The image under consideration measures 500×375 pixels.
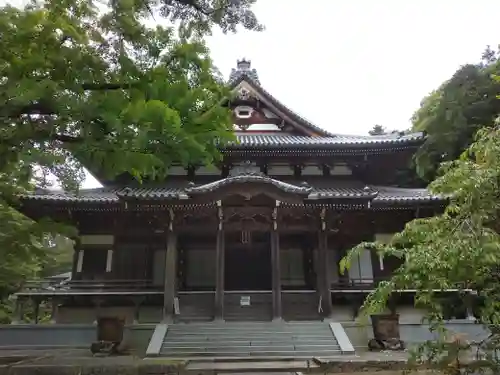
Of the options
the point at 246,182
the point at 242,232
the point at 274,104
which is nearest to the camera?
the point at 246,182

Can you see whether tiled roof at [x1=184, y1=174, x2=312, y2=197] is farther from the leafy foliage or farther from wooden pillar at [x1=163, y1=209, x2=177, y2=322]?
the leafy foliage

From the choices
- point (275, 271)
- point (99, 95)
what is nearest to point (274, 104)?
point (275, 271)

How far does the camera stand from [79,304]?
14.3 metres

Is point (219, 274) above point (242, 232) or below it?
below

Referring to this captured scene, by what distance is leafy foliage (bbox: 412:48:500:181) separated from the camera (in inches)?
815

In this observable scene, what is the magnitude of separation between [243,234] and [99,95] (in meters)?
10.2

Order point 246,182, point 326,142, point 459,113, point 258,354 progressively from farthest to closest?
point 459,113, point 326,142, point 246,182, point 258,354

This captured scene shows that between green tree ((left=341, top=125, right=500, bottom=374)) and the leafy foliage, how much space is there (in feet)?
61.7

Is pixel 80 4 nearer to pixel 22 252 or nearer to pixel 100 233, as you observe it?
pixel 22 252

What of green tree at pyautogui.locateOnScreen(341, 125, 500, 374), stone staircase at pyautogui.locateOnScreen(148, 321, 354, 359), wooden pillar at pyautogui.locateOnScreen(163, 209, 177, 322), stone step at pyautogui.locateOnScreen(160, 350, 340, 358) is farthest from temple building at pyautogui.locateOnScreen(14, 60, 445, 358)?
green tree at pyautogui.locateOnScreen(341, 125, 500, 374)

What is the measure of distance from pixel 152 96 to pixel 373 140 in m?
13.9

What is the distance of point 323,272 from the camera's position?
13.5 meters

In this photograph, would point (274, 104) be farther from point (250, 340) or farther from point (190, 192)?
point (250, 340)

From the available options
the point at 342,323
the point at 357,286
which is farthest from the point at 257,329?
the point at 357,286
